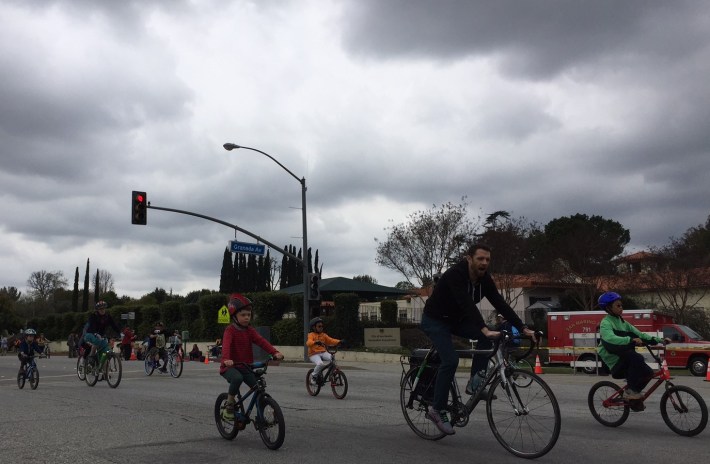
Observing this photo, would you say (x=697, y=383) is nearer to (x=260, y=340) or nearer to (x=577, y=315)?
(x=577, y=315)

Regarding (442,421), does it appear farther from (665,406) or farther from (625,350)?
(665,406)

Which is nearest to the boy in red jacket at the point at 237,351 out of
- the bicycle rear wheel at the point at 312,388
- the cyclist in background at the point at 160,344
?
the bicycle rear wheel at the point at 312,388

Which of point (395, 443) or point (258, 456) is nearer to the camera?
point (258, 456)

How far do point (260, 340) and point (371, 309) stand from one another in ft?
124

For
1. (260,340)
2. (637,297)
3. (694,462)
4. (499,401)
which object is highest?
(637,297)

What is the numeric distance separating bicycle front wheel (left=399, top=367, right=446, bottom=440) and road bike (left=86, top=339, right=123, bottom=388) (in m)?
9.65

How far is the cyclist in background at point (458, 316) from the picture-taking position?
662cm

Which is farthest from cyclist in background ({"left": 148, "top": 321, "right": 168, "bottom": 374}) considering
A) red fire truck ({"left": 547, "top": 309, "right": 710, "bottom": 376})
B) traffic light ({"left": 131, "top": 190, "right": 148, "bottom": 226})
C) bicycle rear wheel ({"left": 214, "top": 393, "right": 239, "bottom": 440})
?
bicycle rear wheel ({"left": 214, "top": 393, "right": 239, "bottom": 440})

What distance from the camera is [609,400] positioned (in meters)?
8.45

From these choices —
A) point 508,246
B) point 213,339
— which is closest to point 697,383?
point 508,246

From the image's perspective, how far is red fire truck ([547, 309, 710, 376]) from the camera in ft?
81.9

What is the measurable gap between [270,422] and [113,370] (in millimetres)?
9705

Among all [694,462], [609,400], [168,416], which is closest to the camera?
[694,462]

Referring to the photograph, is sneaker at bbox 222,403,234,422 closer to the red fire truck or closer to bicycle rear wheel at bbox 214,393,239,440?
bicycle rear wheel at bbox 214,393,239,440
